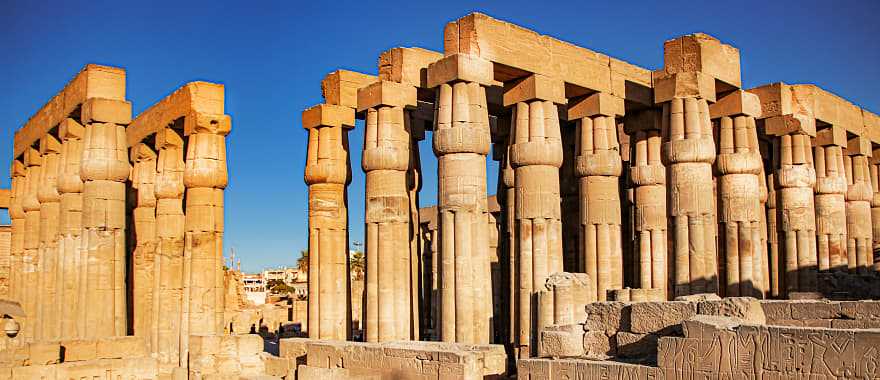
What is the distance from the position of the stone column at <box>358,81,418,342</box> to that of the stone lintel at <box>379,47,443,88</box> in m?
0.41

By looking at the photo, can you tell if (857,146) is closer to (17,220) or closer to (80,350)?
(80,350)

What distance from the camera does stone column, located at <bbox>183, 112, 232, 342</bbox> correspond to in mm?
22703

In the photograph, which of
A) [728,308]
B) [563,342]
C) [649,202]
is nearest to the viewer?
[728,308]

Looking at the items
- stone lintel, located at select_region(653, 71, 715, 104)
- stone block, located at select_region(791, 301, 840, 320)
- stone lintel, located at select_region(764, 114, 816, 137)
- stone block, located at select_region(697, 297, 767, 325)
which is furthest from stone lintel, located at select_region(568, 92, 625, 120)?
stone block, located at select_region(697, 297, 767, 325)

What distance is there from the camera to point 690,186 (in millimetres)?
20812

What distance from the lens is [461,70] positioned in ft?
60.8

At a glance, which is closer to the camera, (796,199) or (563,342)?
(563,342)

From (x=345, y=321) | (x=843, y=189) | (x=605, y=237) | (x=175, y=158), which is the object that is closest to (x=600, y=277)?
(x=605, y=237)

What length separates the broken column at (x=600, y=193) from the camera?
22344 mm

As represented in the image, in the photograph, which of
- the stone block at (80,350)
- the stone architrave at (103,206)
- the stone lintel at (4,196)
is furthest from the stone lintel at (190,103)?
the stone lintel at (4,196)

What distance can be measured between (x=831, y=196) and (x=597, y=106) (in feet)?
32.0

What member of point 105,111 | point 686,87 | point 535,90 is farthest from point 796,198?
point 105,111

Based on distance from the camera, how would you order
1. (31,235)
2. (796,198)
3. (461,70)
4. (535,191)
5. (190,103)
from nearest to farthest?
(461,70)
(535,191)
(190,103)
(796,198)
(31,235)

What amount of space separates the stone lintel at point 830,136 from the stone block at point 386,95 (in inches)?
509
